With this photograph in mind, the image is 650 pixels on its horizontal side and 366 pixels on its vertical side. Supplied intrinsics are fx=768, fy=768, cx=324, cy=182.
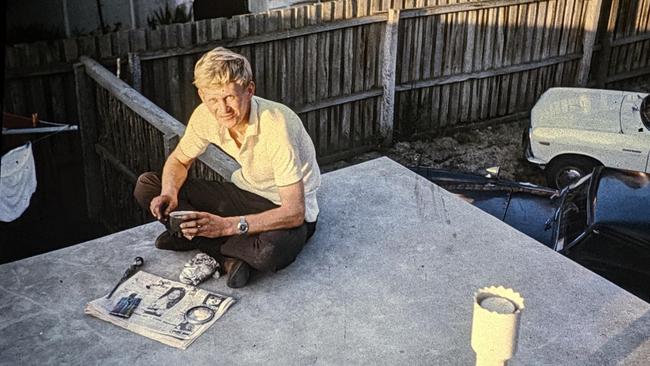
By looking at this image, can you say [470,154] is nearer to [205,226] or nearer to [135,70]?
[135,70]

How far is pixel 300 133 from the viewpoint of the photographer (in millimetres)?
4488

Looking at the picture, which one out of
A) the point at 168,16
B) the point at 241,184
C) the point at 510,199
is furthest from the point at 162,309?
the point at 168,16

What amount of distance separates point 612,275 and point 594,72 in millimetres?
8168

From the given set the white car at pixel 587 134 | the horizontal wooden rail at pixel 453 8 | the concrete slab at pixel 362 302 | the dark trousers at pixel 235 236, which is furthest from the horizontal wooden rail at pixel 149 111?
the white car at pixel 587 134

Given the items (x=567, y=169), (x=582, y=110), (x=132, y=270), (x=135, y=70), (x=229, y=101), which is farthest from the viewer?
(x=582, y=110)

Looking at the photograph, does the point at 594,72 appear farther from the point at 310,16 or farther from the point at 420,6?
the point at 310,16

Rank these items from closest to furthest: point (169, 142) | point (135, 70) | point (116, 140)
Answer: point (169, 142)
point (116, 140)
point (135, 70)

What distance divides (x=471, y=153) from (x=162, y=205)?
6.93 metres

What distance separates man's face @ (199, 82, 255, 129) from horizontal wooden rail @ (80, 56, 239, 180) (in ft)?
2.92

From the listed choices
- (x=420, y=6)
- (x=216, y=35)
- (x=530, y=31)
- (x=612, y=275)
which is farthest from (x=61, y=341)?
(x=530, y=31)

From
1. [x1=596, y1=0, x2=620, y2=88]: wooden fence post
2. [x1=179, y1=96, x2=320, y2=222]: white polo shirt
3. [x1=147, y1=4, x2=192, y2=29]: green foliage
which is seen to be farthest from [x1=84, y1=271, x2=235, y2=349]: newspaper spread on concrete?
[x1=596, y1=0, x2=620, y2=88]: wooden fence post

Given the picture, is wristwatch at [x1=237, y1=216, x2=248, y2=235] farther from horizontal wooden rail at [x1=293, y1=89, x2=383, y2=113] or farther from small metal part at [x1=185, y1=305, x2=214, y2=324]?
horizontal wooden rail at [x1=293, y1=89, x2=383, y2=113]

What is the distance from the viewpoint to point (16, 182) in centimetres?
651

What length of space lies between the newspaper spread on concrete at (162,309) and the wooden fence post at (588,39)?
9457 mm
